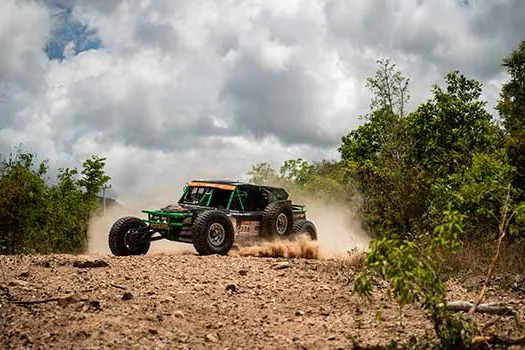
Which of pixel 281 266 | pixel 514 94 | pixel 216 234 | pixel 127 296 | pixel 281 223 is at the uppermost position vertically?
pixel 514 94

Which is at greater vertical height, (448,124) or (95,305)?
(448,124)

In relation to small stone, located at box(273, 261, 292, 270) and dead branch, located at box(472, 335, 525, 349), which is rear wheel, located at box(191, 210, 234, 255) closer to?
small stone, located at box(273, 261, 292, 270)

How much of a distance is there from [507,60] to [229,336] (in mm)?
25669

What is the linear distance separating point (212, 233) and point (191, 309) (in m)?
6.09

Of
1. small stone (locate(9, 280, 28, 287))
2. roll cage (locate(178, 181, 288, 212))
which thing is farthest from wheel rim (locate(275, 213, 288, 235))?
small stone (locate(9, 280, 28, 287))

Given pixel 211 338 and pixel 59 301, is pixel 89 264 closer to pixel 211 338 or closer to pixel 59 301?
pixel 59 301

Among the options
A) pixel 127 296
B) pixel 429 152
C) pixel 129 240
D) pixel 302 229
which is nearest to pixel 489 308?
pixel 127 296

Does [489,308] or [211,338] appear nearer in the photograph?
[211,338]

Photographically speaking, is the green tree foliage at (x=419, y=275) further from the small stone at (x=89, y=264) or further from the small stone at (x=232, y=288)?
the small stone at (x=89, y=264)

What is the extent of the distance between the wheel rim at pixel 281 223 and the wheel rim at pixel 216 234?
2303 millimetres

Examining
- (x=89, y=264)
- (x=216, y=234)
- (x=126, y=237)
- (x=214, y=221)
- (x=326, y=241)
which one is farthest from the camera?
(x=326, y=241)

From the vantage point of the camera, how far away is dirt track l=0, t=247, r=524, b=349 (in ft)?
20.4

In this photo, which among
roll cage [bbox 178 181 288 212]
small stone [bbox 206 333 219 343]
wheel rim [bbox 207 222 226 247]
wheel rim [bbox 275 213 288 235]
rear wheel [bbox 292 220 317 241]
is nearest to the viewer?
small stone [bbox 206 333 219 343]

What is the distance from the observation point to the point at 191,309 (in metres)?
7.38
